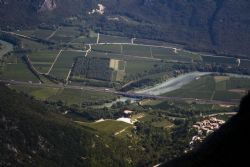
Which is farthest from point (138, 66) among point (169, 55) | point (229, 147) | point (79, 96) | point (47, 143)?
point (229, 147)

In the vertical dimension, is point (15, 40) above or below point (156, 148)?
above

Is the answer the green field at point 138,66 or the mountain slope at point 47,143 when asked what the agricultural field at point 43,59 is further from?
the mountain slope at point 47,143

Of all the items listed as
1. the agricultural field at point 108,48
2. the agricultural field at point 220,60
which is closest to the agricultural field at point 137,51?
the agricultural field at point 108,48

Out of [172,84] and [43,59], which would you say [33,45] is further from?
[172,84]

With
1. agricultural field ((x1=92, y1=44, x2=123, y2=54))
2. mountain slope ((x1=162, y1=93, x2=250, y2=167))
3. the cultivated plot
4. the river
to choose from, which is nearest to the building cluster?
the river

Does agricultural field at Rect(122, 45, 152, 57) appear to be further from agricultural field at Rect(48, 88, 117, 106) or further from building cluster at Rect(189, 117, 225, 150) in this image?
building cluster at Rect(189, 117, 225, 150)

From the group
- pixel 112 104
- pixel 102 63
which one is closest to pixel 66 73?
pixel 102 63

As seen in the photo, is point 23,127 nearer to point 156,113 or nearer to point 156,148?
point 156,148
